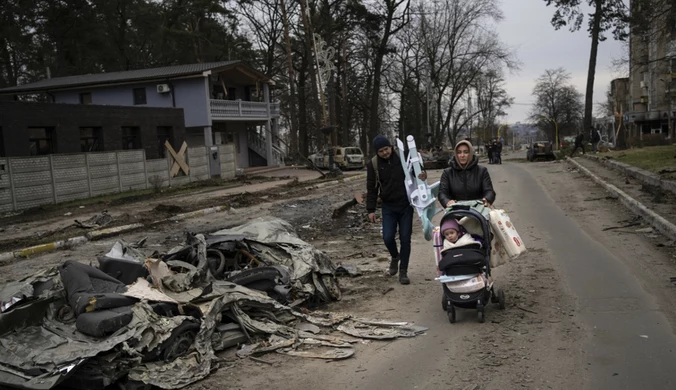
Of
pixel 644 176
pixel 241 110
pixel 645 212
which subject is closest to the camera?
pixel 645 212

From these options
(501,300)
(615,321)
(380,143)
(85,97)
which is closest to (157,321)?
(501,300)

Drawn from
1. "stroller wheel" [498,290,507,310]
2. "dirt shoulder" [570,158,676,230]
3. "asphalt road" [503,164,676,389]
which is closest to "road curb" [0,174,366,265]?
"stroller wheel" [498,290,507,310]

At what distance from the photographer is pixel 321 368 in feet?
15.9

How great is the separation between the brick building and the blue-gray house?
→ 262cm

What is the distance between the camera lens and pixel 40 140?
83.5 feet

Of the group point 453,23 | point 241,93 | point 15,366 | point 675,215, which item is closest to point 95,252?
point 15,366

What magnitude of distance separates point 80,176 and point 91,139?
20.1ft

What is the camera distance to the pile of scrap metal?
4.44m

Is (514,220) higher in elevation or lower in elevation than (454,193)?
lower

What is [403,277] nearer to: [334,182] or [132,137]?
[334,182]

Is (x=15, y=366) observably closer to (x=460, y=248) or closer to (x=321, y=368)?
(x=321, y=368)

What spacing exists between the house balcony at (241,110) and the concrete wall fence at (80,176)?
8.52 meters

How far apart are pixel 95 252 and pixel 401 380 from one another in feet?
29.6

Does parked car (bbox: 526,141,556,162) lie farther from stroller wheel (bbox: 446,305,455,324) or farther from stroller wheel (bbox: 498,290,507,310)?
stroller wheel (bbox: 446,305,455,324)
